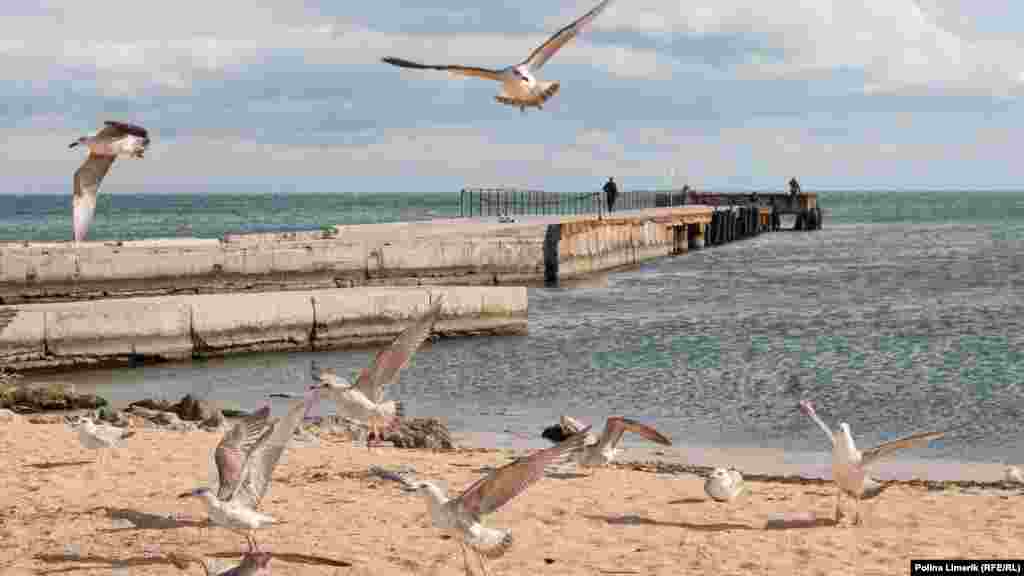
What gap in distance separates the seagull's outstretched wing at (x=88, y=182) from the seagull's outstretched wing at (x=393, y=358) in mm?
1855

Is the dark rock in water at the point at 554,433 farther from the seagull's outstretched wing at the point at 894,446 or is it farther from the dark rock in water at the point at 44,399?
the dark rock in water at the point at 44,399

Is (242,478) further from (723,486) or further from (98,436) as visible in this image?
(98,436)

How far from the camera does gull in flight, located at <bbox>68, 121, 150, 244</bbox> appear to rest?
288 inches

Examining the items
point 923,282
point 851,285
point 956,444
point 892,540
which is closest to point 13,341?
point 956,444

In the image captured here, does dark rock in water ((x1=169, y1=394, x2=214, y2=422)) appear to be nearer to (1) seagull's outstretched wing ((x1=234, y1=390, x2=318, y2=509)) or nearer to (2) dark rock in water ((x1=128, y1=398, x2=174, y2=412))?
(2) dark rock in water ((x1=128, y1=398, x2=174, y2=412))

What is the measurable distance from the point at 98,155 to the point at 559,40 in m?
2.93

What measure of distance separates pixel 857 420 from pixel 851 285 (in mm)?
23679

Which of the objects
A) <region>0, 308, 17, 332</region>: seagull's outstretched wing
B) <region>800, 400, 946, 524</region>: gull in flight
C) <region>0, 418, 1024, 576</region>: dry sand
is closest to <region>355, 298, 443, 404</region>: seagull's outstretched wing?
<region>0, 418, 1024, 576</region>: dry sand

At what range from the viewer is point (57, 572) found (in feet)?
24.0

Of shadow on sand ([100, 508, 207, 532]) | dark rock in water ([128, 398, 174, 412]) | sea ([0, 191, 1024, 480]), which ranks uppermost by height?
shadow on sand ([100, 508, 207, 532])

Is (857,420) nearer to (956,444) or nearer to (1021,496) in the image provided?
(956,444)

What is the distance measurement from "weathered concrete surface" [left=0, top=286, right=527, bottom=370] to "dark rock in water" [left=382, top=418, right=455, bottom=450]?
8.28 metres

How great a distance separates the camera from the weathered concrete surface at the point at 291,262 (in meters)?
24.9

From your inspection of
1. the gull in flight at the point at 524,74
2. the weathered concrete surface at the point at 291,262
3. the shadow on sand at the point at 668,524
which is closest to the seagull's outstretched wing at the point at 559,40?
the gull in flight at the point at 524,74
